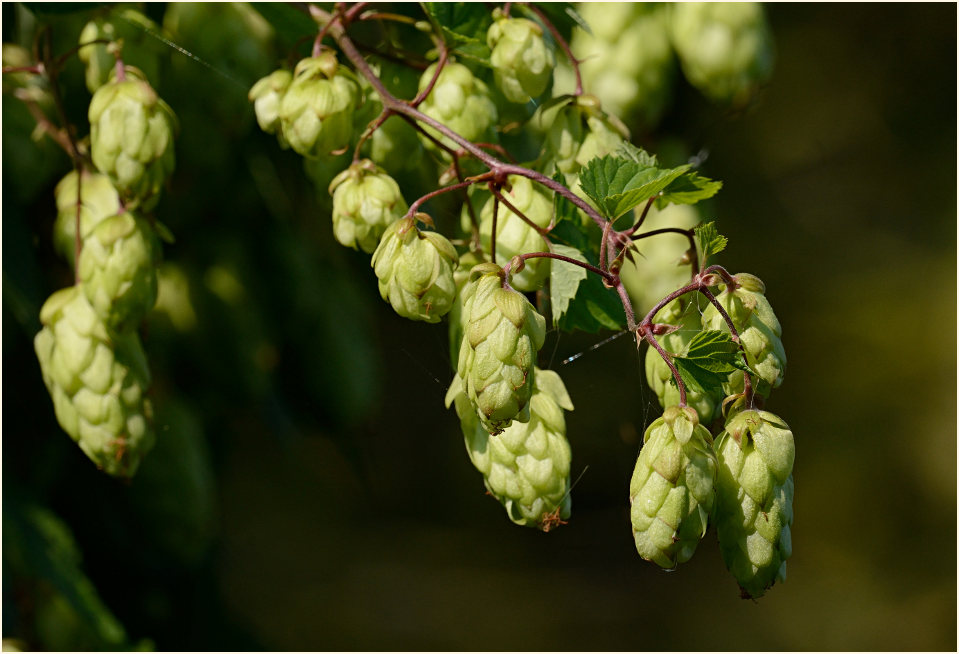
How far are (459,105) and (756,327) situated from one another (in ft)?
0.76

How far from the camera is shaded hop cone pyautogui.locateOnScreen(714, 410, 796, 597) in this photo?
18.6 inches

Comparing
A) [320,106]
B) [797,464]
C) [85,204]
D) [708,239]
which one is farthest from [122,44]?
[797,464]

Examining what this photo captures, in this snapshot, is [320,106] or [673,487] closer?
[673,487]

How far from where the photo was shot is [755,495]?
476 millimetres

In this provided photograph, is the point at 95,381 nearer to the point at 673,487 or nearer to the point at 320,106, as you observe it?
the point at 320,106

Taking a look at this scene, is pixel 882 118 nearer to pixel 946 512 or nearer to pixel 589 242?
pixel 946 512

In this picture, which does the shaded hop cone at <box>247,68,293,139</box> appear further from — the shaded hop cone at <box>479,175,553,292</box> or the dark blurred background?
the dark blurred background

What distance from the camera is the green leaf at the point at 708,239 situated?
0.50 meters

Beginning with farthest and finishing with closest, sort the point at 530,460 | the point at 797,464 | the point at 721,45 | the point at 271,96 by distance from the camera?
the point at 797,464 < the point at 721,45 < the point at 271,96 < the point at 530,460

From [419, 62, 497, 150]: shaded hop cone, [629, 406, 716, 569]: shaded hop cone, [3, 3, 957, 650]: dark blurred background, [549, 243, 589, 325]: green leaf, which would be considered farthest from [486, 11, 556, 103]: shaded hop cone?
[3, 3, 957, 650]: dark blurred background

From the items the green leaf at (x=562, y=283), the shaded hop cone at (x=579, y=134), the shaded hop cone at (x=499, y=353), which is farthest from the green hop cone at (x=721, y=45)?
the shaded hop cone at (x=499, y=353)

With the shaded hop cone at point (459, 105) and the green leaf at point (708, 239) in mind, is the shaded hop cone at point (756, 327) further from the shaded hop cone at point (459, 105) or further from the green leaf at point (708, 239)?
the shaded hop cone at point (459, 105)

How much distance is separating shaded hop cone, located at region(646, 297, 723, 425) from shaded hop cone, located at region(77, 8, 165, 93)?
1.40ft

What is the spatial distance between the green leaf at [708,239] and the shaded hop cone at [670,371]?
0.03 metres
